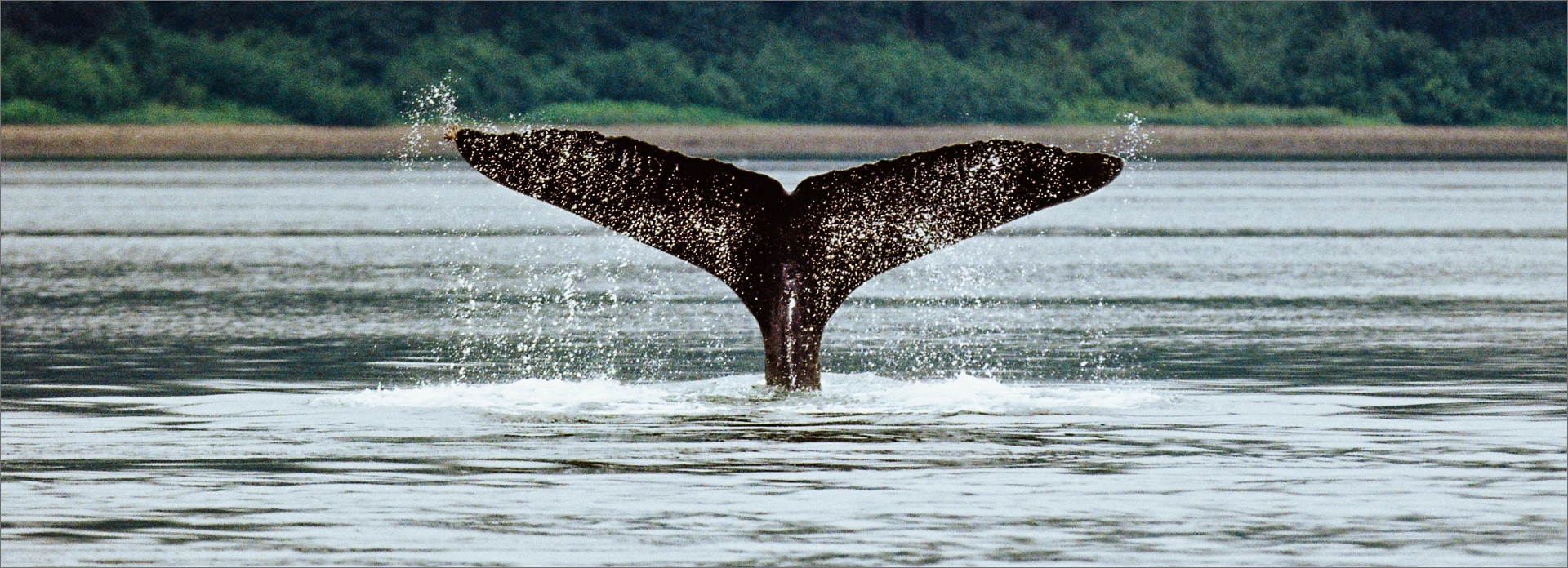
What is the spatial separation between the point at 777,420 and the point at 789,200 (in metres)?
1.23

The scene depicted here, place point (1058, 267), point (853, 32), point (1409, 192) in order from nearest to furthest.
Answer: point (1058, 267) < point (1409, 192) < point (853, 32)

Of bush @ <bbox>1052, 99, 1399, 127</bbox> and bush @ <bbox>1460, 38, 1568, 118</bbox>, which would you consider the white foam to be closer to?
bush @ <bbox>1052, 99, 1399, 127</bbox>

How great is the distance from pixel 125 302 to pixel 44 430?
38.7 ft

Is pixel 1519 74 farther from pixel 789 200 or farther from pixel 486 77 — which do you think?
pixel 789 200

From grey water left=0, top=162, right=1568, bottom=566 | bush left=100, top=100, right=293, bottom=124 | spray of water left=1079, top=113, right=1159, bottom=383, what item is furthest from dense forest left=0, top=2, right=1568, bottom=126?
Answer: grey water left=0, top=162, right=1568, bottom=566

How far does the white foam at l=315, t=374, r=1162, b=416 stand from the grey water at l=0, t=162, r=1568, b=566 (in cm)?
5

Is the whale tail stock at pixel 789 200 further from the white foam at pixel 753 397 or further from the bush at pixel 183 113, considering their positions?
the bush at pixel 183 113

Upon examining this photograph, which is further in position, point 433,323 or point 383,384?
point 433,323

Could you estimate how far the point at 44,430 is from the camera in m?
13.9

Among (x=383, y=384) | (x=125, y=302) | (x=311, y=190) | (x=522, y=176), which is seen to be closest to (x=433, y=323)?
(x=125, y=302)

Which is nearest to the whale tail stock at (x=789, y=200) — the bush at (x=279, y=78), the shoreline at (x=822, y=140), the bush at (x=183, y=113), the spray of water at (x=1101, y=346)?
the spray of water at (x=1101, y=346)

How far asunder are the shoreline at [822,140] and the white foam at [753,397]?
249ft

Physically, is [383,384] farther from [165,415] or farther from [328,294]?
[328,294]

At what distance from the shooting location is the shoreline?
97.9 metres
